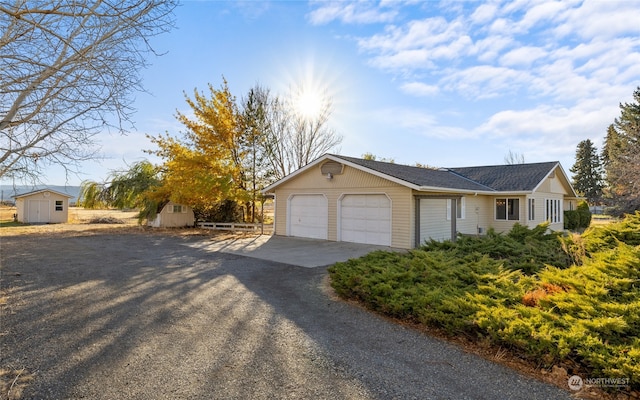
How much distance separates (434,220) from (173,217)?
52.9 feet

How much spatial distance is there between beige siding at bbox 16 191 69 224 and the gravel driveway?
73.5ft

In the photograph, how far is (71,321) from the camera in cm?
484

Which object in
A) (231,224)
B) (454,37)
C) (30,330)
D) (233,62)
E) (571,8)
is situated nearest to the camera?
(30,330)

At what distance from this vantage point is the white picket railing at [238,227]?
19.3m

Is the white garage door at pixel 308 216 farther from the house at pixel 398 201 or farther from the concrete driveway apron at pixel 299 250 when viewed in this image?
the concrete driveway apron at pixel 299 250

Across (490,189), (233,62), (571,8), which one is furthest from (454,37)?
(490,189)

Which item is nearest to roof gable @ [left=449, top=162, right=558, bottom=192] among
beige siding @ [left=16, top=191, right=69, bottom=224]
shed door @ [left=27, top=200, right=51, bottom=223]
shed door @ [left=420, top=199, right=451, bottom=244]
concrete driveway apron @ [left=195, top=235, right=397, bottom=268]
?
shed door @ [left=420, top=199, right=451, bottom=244]

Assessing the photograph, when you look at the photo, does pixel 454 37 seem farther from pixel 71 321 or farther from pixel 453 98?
pixel 71 321

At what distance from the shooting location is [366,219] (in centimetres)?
1371

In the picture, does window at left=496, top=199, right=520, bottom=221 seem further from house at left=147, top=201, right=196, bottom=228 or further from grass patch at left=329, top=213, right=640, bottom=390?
house at left=147, top=201, right=196, bottom=228

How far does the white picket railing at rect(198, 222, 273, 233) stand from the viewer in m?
19.3

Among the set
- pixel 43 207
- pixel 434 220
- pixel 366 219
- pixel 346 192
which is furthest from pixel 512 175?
pixel 43 207

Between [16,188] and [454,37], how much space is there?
10530 mm

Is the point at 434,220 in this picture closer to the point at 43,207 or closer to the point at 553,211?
the point at 553,211
